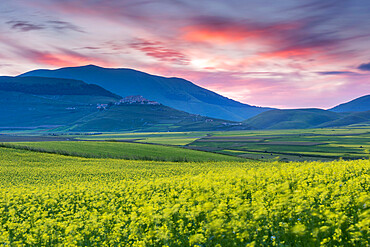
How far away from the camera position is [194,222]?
31.4 ft

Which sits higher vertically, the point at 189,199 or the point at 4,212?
the point at 189,199

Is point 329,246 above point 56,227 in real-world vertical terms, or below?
above

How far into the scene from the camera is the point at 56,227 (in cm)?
1175

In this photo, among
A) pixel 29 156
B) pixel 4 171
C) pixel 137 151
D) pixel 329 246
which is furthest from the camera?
pixel 137 151

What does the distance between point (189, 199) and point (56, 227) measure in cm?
506

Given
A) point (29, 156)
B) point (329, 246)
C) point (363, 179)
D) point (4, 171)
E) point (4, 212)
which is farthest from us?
point (29, 156)

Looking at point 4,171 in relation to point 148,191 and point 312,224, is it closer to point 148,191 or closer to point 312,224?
point 148,191

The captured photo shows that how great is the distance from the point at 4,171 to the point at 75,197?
86.7 ft

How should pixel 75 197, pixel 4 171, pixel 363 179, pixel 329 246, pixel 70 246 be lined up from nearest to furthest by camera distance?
1. pixel 329 246
2. pixel 70 246
3. pixel 363 179
4. pixel 75 197
5. pixel 4 171

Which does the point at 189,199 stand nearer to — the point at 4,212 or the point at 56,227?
the point at 56,227

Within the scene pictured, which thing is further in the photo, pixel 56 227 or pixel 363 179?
pixel 363 179

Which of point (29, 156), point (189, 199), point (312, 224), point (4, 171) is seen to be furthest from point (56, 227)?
point (29, 156)

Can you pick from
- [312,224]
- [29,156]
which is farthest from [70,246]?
[29,156]

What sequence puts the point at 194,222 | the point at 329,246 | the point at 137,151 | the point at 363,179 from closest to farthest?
1. the point at 329,246
2. the point at 194,222
3. the point at 363,179
4. the point at 137,151
